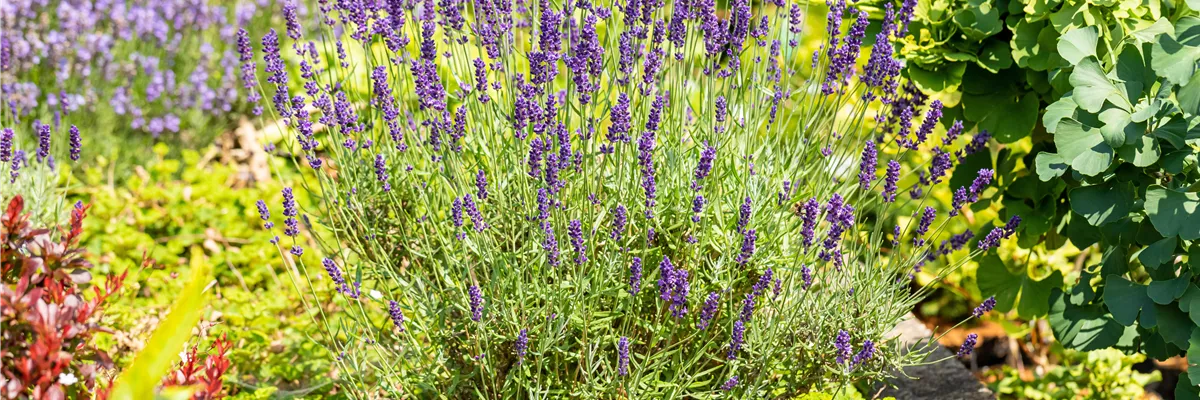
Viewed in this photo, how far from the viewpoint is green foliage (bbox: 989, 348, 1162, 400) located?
332 cm

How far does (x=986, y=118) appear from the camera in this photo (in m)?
2.94

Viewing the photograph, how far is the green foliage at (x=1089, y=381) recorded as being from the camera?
332 cm

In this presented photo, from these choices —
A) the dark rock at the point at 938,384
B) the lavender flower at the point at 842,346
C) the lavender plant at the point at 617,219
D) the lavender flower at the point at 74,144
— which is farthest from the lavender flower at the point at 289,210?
the dark rock at the point at 938,384

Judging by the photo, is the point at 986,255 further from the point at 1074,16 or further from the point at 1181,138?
the point at 1181,138

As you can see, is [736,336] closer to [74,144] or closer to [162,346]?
[162,346]

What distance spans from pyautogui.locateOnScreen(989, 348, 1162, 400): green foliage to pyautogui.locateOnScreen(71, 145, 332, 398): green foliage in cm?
234

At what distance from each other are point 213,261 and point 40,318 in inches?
87.1

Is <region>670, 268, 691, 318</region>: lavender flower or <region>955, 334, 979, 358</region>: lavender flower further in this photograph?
<region>955, 334, 979, 358</region>: lavender flower

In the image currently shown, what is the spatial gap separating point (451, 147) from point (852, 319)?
101 cm

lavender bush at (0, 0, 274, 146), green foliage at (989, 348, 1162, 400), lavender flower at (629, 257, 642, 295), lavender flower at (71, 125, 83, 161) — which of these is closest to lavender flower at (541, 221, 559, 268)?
lavender flower at (629, 257, 642, 295)

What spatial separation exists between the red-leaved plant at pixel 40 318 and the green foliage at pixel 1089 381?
2811mm

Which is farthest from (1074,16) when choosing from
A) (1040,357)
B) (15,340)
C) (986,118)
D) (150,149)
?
(150,149)

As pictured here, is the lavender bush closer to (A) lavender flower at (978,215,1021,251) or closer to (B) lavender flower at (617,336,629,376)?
(B) lavender flower at (617,336,629,376)

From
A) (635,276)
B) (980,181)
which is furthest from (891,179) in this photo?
(635,276)
